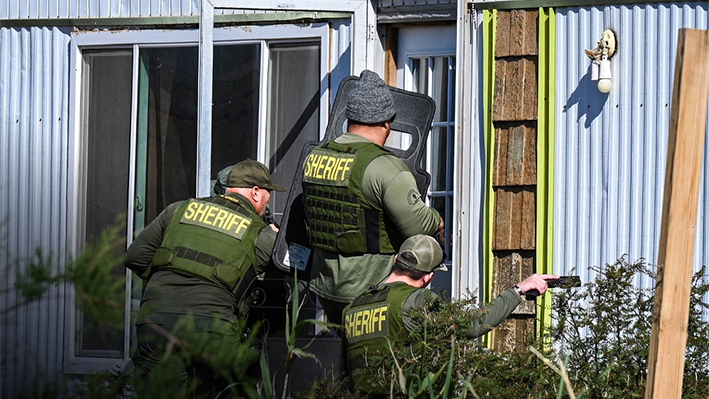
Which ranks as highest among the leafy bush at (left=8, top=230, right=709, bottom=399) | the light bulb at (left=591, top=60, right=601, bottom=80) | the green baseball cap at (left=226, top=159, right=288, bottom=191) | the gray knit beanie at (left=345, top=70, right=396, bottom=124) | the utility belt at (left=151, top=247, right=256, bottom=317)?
the light bulb at (left=591, top=60, right=601, bottom=80)

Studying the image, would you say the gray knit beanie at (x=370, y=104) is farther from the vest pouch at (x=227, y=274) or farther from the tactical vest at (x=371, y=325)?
the vest pouch at (x=227, y=274)

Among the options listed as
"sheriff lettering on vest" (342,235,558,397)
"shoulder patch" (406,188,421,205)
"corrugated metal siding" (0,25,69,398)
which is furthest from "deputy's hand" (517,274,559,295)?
"corrugated metal siding" (0,25,69,398)

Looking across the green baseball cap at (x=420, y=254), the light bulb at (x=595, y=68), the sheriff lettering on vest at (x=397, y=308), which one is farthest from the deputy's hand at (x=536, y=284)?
the light bulb at (x=595, y=68)

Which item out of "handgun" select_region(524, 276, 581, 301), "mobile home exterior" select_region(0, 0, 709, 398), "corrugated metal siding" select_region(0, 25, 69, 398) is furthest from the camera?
"corrugated metal siding" select_region(0, 25, 69, 398)

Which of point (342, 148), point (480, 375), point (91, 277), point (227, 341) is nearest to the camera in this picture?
point (91, 277)

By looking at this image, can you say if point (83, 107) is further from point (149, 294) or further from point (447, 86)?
point (447, 86)

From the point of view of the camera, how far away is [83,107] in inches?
283

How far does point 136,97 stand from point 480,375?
3920mm

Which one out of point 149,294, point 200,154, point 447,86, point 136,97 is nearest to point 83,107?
point 136,97

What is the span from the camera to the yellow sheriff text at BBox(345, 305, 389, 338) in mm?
4547

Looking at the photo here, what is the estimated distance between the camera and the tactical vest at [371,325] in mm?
4383

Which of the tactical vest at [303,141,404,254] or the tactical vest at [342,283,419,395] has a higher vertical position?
the tactical vest at [303,141,404,254]

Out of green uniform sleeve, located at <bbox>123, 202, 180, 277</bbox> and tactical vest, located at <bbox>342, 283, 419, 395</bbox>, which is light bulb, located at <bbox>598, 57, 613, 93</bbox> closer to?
tactical vest, located at <bbox>342, 283, 419, 395</bbox>

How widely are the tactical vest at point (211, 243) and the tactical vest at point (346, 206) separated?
66cm
